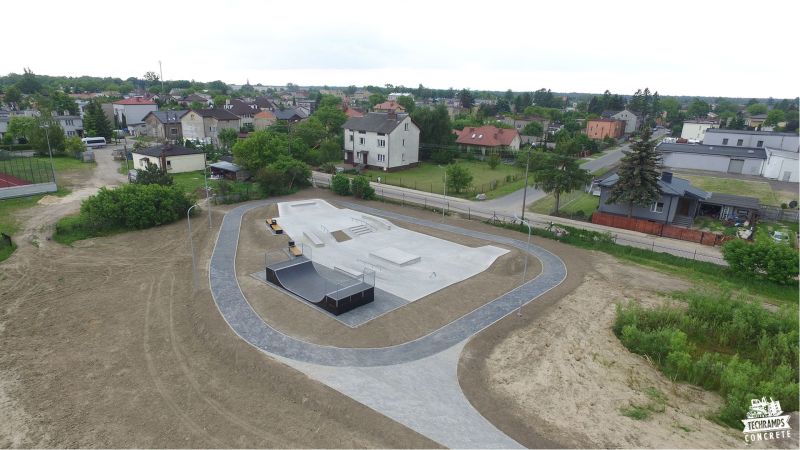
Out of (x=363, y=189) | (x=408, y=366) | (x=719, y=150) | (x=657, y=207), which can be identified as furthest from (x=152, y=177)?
(x=719, y=150)

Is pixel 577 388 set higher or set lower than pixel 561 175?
lower

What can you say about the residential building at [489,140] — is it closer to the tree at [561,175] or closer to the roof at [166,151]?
the tree at [561,175]

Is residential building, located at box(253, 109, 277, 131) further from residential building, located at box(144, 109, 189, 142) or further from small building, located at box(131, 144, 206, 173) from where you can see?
small building, located at box(131, 144, 206, 173)

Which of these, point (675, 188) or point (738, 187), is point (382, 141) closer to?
point (675, 188)

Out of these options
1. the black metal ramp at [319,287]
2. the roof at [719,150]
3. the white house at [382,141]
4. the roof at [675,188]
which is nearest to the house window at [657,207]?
the roof at [675,188]

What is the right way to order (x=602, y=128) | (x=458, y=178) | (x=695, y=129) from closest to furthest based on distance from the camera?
(x=458, y=178) < (x=695, y=129) < (x=602, y=128)

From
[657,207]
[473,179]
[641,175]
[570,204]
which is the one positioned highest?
[641,175]

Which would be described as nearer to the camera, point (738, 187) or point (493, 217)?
point (493, 217)

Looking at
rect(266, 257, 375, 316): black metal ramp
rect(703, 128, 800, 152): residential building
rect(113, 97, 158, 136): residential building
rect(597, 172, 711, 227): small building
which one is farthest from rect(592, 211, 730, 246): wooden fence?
rect(113, 97, 158, 136): residential building

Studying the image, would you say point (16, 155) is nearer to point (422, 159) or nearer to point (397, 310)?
point (422, 159)
